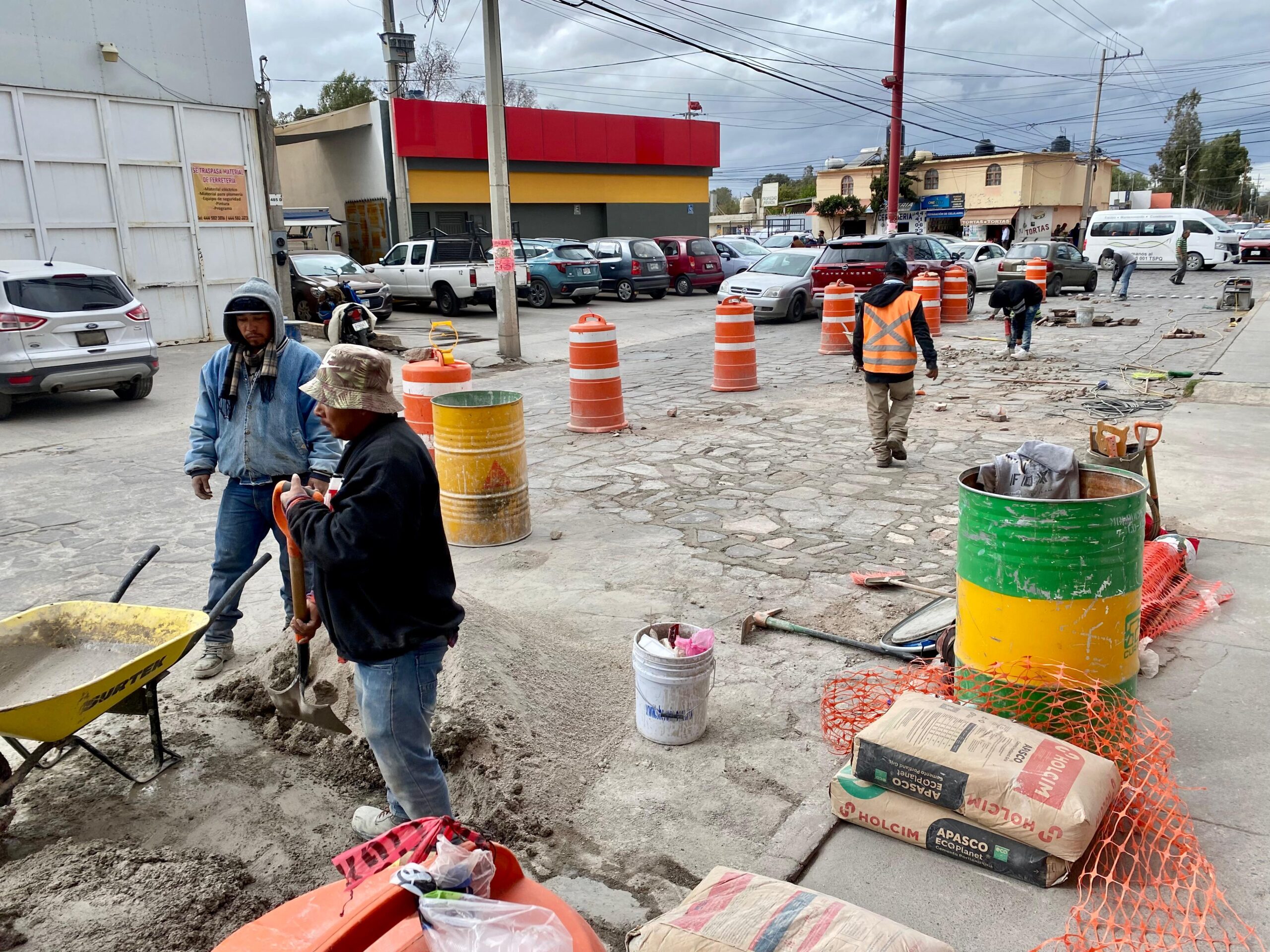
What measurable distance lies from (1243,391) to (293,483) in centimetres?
1206

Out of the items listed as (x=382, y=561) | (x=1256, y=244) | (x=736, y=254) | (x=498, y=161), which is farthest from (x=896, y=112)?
(x=382, y=561)

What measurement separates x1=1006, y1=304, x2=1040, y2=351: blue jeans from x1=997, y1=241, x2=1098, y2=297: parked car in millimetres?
9683

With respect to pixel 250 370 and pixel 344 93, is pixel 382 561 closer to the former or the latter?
pixel 250 370

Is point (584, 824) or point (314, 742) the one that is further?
point (314, 742)

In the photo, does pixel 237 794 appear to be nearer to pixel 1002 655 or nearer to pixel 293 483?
pixel 293 483

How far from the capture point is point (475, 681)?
13.3 ft

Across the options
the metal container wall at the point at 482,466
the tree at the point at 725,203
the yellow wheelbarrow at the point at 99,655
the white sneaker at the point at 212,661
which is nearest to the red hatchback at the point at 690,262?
the metal container wall at the point at 482,466

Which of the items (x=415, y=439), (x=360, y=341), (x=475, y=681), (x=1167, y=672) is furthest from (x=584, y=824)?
(x=360, y=341)

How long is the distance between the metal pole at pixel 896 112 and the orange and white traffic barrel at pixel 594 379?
724 inches

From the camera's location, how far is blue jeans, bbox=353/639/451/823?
9.64 feet

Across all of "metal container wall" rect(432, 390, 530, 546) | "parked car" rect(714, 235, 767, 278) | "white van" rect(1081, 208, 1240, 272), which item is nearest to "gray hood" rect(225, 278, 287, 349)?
"metal container wall" rect(432, 390, 530, 546)

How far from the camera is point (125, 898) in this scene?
3.06 metres

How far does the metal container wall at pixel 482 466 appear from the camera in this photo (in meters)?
6.40

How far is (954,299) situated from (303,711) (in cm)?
1969
